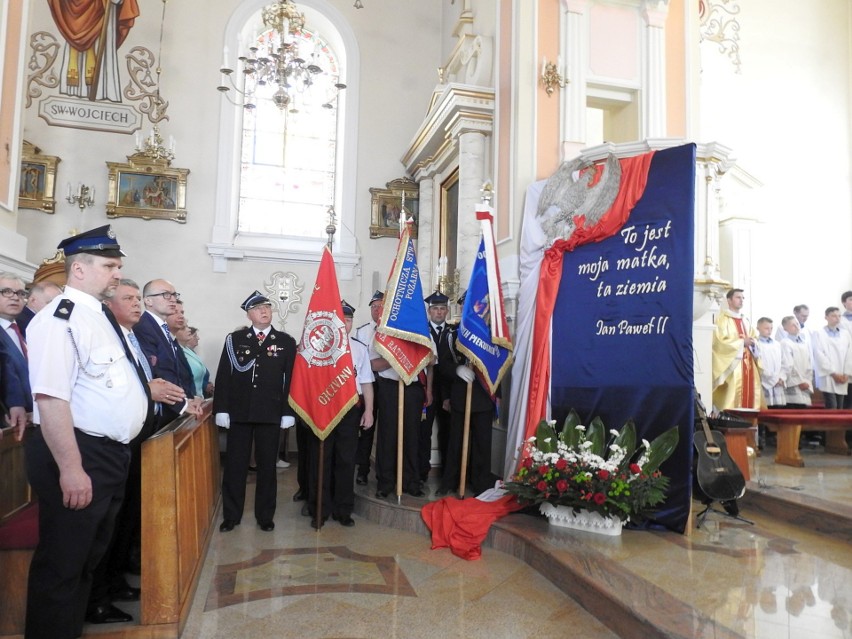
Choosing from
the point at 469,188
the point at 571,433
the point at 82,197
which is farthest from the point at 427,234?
the point at 571,433

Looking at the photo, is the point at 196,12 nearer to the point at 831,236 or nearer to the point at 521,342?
the point at 521,342

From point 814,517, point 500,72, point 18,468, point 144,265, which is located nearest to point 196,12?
point 144,265

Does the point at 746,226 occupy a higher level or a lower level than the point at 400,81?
lower

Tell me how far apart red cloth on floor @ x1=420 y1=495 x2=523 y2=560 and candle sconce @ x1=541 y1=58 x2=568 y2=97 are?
363 centimetres

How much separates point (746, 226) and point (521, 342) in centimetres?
532

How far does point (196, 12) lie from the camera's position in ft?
26.9

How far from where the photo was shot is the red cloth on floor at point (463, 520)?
151 inches

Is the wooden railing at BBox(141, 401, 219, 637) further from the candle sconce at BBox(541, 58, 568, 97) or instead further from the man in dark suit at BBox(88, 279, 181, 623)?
the candle sconce at BBox(541, 58, 568, 97)

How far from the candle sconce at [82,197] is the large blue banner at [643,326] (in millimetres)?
5808

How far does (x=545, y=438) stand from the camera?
4160 mm

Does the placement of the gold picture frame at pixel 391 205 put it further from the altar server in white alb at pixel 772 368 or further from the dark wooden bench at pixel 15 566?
the dark wooden bench at pixel 15 566

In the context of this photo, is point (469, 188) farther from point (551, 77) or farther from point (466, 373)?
point (466, 373)

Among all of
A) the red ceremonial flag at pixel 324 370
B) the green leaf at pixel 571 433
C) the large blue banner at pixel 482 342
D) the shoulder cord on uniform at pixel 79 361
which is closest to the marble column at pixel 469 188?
the large blue banner at pixel 482 342

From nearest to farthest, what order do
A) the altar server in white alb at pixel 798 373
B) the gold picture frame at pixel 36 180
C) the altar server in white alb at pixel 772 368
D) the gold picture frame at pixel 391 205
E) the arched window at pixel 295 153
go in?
1. the altar server in white alb at pixel 772 368
2. the altar server in white alb at pixel 798 373
3. the gold picture frame at pixel 36 180
4. the arched window at pixel 295 153
5. the gold picture frame at pixel 391 205
